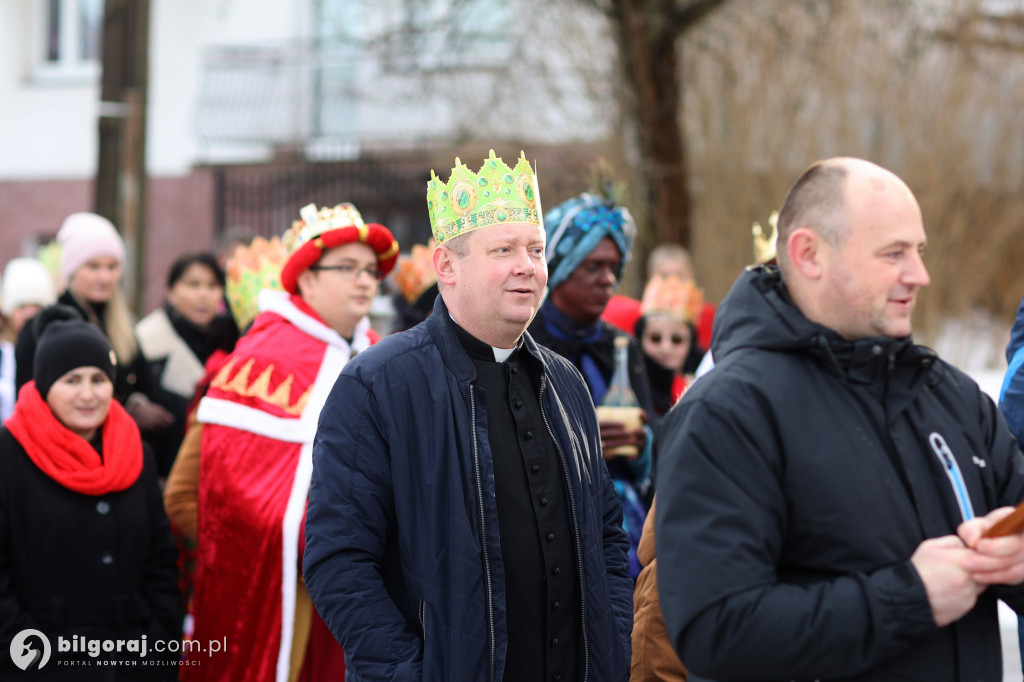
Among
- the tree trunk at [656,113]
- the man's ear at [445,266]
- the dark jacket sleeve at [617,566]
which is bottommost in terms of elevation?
the dark jacket sleeve at [617,566]

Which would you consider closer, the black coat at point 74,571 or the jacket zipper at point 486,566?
the jacket zipper at point 486,566

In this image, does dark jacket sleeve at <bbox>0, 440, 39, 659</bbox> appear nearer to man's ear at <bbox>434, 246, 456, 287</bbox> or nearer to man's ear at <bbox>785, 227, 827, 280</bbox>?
man's ear at <bbox>434, 246, 456, 287</bbox>

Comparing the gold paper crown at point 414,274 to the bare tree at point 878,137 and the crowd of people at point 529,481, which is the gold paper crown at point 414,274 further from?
the bare tree at point 878,137

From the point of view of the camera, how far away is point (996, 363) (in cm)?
1288

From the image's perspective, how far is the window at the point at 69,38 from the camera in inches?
675

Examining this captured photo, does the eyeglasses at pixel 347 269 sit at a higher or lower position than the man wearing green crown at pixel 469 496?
higher

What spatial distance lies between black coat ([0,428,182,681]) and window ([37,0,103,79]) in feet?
46.3

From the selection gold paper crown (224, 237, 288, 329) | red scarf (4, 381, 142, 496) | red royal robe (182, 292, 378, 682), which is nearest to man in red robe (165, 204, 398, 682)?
red royal robe (182, 292, 378, 682)

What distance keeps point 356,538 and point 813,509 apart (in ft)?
3.86

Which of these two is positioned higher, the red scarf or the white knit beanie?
the white knit beanie

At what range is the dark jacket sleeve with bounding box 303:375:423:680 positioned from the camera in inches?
111

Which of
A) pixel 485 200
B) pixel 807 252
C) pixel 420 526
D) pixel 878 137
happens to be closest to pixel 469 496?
pixel 420 526

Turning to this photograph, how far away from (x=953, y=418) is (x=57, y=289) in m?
7.12

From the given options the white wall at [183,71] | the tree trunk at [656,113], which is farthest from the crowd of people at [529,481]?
the white wall at [183,71]
